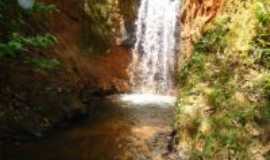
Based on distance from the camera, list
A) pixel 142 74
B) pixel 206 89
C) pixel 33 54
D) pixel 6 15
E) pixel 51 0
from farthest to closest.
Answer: pixel 142 74 → pixel 51 0 → pixel 33 54 → pixel 6 15 → pixel 206 89

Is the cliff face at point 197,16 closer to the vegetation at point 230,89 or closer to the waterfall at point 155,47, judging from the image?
the vegetation at point 230,89

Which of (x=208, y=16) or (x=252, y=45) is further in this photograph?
(x=208, y=16)

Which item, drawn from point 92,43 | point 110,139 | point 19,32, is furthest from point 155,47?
point 110,139

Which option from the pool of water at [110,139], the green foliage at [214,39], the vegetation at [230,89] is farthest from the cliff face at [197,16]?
the pool of water at [110,139]

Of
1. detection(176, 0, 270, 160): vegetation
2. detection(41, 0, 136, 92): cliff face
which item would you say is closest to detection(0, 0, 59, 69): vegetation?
detection(41, 0, 136, 92): cliff face

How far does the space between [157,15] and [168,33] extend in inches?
34.3

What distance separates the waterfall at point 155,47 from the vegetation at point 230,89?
6705 millimetres

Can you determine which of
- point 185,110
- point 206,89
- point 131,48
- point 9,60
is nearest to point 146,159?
point 185,110

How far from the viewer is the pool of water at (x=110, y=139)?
696 cm

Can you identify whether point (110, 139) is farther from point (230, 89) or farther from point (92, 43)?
point (92, 43)

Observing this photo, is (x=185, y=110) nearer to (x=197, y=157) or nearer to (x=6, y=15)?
(x=197, y=157)

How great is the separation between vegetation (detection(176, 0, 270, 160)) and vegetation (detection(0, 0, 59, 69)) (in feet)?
7.46

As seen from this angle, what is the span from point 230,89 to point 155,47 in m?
9.38

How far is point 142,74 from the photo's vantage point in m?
14.5
